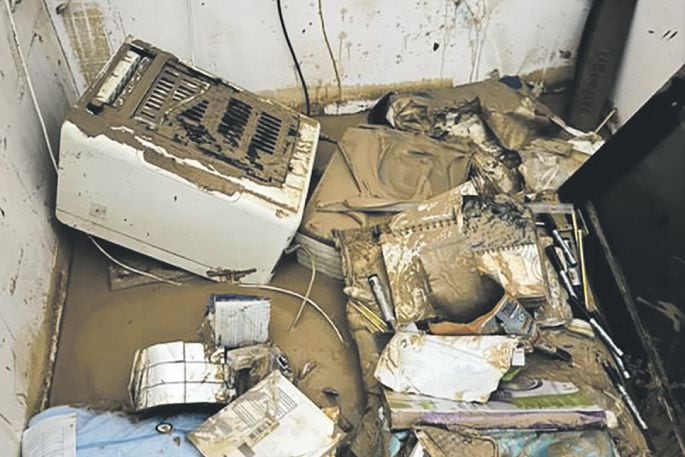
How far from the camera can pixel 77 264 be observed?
2164mm

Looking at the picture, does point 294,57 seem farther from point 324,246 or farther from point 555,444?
point 555,444

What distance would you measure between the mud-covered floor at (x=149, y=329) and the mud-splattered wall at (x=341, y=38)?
654mm

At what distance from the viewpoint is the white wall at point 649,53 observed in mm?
2195

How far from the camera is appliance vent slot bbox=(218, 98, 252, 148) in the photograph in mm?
1917

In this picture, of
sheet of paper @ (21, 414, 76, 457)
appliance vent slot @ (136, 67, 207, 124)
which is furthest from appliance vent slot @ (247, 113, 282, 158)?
sheet of paper @ (21, 414, 76, 457)

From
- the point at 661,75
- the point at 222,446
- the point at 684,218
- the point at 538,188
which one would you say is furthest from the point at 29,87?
the point at 661,75

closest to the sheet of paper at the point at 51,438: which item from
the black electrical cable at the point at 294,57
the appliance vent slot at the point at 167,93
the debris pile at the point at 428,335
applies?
the debris pile at the point at 428,335

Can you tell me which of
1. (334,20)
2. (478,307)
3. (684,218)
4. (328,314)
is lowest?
(328,314)

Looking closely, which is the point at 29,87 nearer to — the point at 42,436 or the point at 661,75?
the point at 42,436

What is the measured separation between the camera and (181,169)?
5.91 feet

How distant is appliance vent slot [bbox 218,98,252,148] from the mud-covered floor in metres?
0.43

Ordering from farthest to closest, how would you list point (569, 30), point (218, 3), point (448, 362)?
point (569, 30), point (218, 3), point (448, 362)

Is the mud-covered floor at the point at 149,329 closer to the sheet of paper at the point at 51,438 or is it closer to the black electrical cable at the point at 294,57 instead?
the sheet of paper at the point at 51,438

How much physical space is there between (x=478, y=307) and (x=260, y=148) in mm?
690
